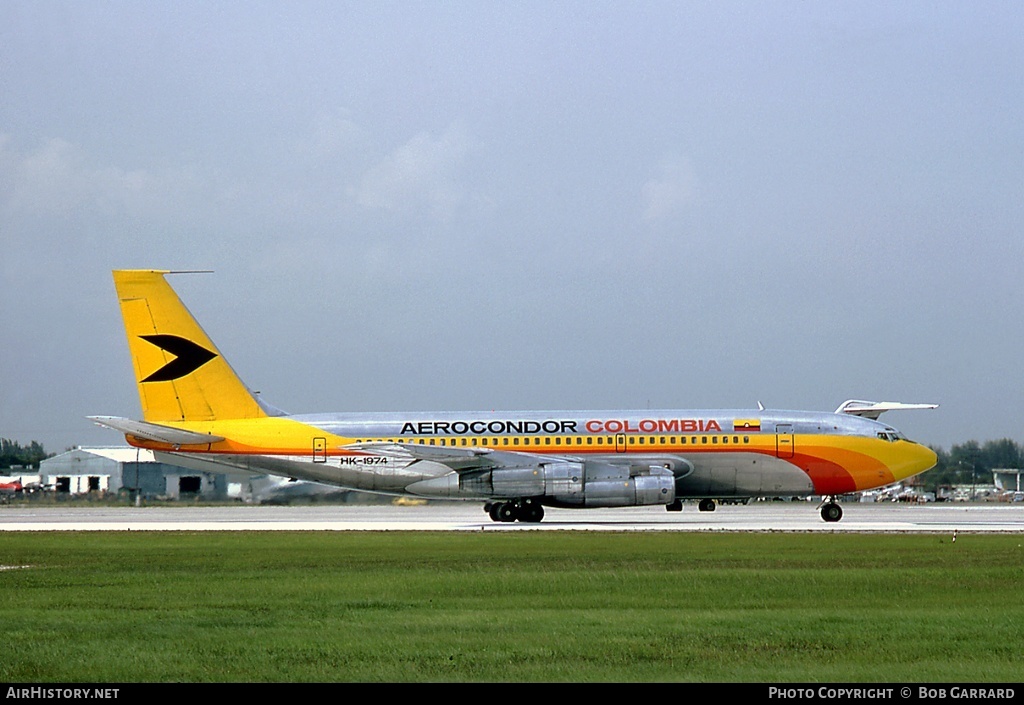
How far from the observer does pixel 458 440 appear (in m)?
47.9

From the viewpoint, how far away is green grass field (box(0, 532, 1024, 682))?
13.4m

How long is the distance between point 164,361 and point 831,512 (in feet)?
80.6

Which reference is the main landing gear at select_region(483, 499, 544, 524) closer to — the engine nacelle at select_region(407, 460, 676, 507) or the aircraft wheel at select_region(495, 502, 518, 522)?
the aircraft wheel at select_region(495, 502, 518, 522)

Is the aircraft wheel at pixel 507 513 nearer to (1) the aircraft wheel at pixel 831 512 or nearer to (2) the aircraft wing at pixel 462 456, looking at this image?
(2) the aircraft wing at pixel 462 456

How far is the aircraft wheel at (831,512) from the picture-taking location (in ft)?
157

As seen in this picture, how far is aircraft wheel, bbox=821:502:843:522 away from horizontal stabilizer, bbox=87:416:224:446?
852 inches

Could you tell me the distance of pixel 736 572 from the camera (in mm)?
24656

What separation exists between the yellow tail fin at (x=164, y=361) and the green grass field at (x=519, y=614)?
17.0 m

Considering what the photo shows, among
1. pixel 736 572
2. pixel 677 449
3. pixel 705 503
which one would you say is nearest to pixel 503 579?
pixel 736 572

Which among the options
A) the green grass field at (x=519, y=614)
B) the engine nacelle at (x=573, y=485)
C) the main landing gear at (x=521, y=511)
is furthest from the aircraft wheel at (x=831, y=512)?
the green grass field at (x=519, y=614)

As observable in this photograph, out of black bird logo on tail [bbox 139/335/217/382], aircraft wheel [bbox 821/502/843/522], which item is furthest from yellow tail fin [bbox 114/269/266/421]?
aircraft wheel [bbox 821/502/843/522]

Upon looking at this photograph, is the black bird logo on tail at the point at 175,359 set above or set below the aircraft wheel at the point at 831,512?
above

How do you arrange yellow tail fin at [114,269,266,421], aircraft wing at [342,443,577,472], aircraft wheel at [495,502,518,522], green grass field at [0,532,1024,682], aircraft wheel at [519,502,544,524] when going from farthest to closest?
yellow tail fin at [114,269,266,421]
aircraft wheel at [495,502,518,522]
aircraft wheel at [519,502,544,524]
aircraft wing at [342,443,577,472]
green grass field at [0,532,1024,682]

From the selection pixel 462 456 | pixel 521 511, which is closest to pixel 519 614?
pixel 462 456
